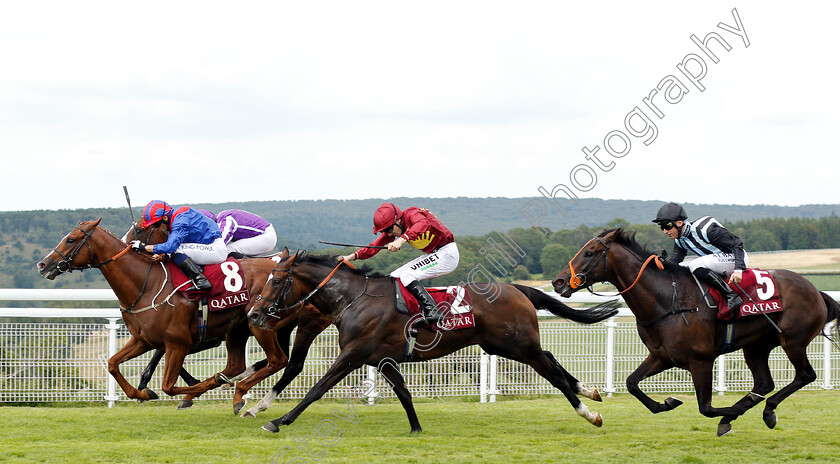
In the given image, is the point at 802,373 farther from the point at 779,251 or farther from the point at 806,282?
→ the point at 779,251

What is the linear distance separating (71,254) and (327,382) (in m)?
2.37

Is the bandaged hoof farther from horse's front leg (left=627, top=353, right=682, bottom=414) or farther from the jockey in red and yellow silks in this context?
horse's front leg (left=627, top=353, right=682, bottom=414)

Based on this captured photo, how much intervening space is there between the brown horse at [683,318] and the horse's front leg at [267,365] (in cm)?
259

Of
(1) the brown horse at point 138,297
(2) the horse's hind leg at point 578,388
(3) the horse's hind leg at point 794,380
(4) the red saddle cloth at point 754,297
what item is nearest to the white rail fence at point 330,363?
(1) the brown horse at point 138,297

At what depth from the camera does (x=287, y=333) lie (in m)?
7.66

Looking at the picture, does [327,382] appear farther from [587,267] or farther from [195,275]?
[587,267]

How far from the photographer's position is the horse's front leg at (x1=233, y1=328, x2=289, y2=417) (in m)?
7.20

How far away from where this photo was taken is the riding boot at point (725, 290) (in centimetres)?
620

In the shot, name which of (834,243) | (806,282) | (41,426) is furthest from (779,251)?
(41,426)

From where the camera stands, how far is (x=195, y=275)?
6863mm

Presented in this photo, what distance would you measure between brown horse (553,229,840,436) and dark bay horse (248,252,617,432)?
66cm

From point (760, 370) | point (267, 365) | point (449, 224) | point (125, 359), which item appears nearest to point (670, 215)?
point (760, 370)

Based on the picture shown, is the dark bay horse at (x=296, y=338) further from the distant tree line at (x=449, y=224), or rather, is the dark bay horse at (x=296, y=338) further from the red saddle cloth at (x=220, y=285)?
the distant tree line at (x=449, y=224)

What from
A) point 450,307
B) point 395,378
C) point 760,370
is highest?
point 450,307
